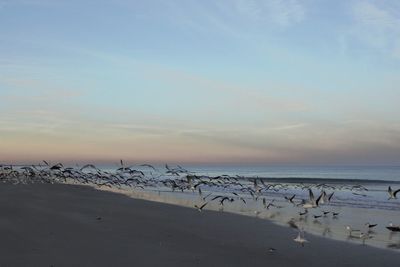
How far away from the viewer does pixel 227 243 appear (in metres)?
9.90

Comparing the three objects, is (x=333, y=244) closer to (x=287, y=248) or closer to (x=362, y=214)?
(x=287, y=248)

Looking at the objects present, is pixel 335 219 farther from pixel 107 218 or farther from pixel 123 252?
pixel 123 252

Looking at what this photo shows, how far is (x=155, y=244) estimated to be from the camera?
9.15 meters

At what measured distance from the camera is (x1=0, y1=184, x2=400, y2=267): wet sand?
25.2ft

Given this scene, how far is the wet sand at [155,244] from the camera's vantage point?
768cm

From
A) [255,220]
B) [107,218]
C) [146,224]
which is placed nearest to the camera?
[146,224]

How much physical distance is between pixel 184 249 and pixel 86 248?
1.64 meters

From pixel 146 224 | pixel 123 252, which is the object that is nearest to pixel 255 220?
pixel 146 224

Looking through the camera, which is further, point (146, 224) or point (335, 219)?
point (335, 219)

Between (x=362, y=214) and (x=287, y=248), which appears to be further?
(x=362, y=214)

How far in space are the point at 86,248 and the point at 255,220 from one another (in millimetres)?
7325

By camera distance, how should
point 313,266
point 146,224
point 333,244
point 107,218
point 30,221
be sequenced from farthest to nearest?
point 107,218, point 146,224, point 30,221, point 333,244, point 313,266

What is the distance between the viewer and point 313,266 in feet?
26.1

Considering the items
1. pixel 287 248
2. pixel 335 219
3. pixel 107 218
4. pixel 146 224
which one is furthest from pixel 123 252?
pixel 335 219
